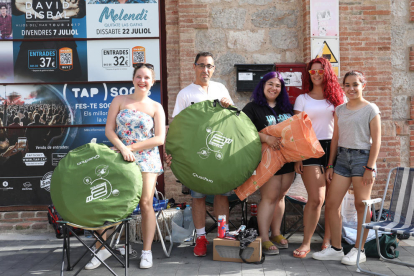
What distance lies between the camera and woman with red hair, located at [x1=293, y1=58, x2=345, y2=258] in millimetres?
3994

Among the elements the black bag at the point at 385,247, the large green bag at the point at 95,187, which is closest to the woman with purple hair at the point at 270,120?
the black bag at the point at 385,247

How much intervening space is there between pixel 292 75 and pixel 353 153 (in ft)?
6.24

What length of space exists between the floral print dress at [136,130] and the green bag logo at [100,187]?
1.35 feet

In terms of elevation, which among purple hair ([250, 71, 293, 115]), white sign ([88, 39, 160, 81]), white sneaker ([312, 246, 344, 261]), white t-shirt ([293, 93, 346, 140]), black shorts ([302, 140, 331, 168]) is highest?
white sign ([88, 39, 160, 81])

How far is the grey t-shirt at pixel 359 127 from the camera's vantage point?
3.75 m

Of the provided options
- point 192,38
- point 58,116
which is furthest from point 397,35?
point 58,116

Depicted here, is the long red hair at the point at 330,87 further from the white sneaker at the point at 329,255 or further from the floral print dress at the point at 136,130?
the floral print dress at the point at 136,130

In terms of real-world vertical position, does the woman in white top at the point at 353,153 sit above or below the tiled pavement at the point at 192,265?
above

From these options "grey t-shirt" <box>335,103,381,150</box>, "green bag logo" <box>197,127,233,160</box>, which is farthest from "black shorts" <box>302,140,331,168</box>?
"green bag logo" <box>197,127,233,160</box>

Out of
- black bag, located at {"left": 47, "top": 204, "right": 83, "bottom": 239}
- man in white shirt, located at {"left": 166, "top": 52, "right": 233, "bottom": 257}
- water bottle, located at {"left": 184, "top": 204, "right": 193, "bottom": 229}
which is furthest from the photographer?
water bottle, located at {"left": 184, "top": 204, "right": 193, "bottom": 229}

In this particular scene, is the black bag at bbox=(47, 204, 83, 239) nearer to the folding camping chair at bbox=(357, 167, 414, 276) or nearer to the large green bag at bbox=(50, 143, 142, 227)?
the large green bag at bbox=(50, 143, 142, 227)

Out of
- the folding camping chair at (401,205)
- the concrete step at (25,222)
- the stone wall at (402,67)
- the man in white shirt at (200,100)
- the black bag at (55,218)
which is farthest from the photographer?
the stone wall at (402,67)

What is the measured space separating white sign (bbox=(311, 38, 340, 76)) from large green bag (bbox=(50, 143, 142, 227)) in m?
3.17

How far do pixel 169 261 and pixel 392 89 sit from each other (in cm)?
397
